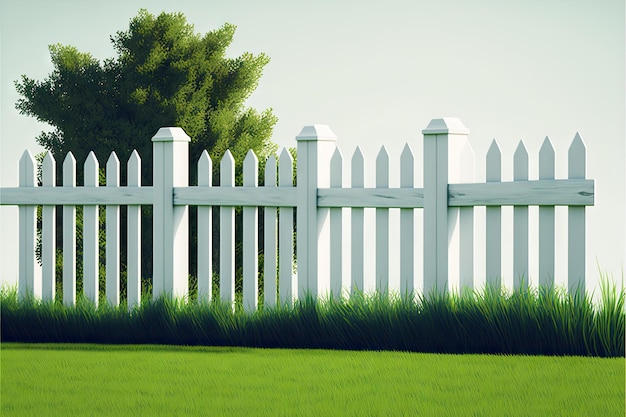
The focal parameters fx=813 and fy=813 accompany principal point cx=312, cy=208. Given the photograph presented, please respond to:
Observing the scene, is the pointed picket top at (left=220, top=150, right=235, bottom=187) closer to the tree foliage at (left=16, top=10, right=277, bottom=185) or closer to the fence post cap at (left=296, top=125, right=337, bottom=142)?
the fence post cap at (left=296, top=125, right=337, bottom=142)

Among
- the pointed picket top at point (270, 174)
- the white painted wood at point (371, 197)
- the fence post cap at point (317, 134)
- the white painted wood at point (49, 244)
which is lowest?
the white painted wood at point (49, 244)

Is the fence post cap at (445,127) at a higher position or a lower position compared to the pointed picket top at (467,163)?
higher

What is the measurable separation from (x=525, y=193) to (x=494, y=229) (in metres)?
0.34

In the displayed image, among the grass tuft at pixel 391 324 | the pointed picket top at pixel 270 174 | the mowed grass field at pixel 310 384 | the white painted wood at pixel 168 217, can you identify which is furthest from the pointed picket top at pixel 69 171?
the mowed grass field at pixel 310 384

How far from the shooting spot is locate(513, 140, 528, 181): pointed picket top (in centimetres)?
553

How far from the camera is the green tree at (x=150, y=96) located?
1020cm

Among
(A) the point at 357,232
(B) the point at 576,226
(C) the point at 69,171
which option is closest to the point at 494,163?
(B) the point at 576,226

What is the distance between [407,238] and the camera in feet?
19.3

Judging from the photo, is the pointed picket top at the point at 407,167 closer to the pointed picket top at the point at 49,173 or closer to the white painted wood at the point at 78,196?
the white painted wood at the point at 78,196

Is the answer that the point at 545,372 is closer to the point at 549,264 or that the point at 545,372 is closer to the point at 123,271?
the point at 549,264

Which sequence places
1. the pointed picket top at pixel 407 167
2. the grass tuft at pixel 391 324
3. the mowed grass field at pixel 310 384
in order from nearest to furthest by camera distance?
the mowed grass field at pixel 310 384
the grass tuft at pixel 391 324
the pointed picket top at pixel 407 167

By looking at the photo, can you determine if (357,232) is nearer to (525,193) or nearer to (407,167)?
(407,167)

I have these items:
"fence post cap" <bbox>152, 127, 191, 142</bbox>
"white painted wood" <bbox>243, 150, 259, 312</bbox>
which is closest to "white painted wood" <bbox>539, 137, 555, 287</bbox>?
"white painted wood" <bbox>243, 150, 259, 312</bbox>

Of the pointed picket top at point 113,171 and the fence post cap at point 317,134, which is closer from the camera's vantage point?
the fence post cap at point 317,134
